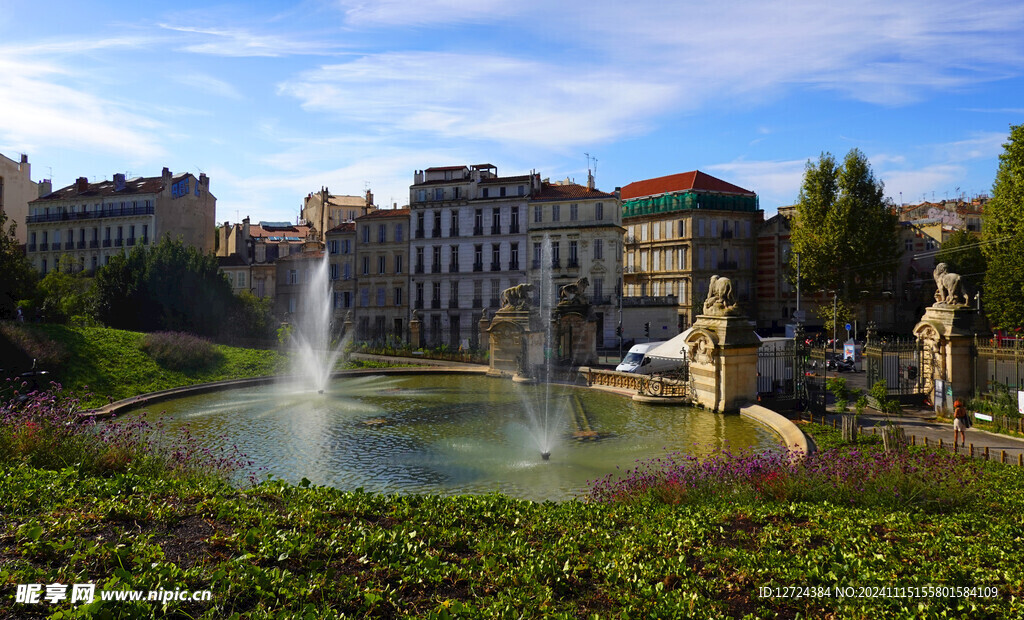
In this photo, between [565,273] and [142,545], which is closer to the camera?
[142,545]

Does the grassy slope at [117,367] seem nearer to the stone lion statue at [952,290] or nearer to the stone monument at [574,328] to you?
the stone monument at [574,328]

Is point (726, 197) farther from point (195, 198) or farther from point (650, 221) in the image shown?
point (195, 198)

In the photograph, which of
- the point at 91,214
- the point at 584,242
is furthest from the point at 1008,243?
the point at 91,214

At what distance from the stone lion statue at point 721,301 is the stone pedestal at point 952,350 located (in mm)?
6228

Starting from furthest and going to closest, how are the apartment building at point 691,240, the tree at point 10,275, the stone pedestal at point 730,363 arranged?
1. the apartment building at point 691,240
2. the tree at point 10,275
3. the stone pedestal at point 730,363

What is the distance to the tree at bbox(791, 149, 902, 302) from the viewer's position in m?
51.0

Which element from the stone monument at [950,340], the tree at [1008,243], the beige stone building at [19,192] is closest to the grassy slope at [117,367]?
the stone monument at [950,340]

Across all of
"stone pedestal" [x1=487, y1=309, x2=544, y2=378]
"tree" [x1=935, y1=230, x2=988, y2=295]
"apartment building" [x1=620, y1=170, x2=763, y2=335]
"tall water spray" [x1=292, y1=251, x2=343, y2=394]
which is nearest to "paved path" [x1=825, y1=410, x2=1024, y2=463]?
"stone pedestal" [x1=487, y1=309, x2=544, y2=378]

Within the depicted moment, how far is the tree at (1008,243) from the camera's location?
3356 centimetres

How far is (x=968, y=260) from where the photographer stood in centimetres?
5206

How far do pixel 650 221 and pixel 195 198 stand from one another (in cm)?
4519

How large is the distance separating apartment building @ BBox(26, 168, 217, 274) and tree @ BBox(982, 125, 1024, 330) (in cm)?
6306

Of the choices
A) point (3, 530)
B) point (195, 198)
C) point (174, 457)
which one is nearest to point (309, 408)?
point (174, 457)

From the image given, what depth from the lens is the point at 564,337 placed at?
33.0 meters
